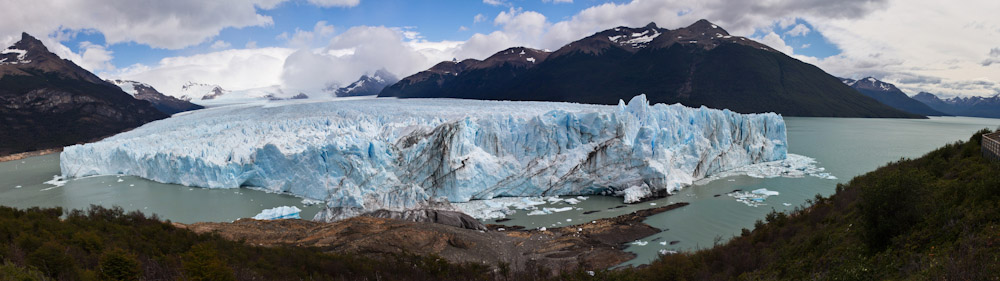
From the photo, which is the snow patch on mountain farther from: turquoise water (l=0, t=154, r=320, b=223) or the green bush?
the green bush

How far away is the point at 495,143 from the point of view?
2258 cm

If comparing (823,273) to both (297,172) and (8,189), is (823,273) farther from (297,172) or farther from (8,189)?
(8,189)

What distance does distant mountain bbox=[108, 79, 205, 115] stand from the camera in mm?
99938

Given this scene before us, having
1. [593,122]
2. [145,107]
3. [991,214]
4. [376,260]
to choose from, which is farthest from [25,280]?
[145,107]

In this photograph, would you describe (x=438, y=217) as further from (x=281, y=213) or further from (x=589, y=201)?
(x=589, y=201)

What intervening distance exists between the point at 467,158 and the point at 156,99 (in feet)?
409

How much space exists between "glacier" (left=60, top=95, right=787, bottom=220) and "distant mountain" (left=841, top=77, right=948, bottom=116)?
137072 millimetres

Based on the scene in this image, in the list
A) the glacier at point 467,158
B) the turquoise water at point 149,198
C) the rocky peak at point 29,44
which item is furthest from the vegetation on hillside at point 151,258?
the rocky peak at point 29,44

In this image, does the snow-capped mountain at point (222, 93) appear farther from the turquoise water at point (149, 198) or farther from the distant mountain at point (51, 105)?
the turquoise water at point (149, 198)

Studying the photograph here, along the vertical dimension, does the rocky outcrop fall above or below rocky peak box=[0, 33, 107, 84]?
below

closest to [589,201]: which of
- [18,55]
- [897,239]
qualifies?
[897,239]

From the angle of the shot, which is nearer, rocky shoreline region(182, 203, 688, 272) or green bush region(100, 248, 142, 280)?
green bush region(100, 248, 142, 280)

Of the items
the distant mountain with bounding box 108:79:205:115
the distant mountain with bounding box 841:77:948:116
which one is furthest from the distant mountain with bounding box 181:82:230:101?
the distant mountain with bounding box 841:77:948:116

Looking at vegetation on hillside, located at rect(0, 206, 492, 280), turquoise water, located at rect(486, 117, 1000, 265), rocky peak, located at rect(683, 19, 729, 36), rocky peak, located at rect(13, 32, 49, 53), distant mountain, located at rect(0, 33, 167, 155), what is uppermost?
rocky peak, located at rect(683, 19, 729, 36)
